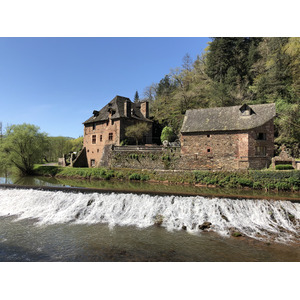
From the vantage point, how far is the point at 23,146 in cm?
2773

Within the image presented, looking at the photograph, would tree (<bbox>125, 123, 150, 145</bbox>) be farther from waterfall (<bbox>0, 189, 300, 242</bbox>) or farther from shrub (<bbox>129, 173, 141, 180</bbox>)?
waterfall (<bbox>0, 189, 300, 242</bbox>)

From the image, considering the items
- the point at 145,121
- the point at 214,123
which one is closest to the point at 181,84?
the point at 145,121

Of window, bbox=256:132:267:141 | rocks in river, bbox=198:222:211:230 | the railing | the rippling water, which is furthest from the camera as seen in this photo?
the railing

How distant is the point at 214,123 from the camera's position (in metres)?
22.5

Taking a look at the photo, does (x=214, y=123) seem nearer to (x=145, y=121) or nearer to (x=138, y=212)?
(x=145, y=121)

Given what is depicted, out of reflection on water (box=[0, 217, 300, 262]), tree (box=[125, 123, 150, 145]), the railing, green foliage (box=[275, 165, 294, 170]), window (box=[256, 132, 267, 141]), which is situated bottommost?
reflection on water (box=[0, 217, 300, 262])

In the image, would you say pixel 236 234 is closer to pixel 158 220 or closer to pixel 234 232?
pixel 234 232

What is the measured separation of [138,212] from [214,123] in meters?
15.9

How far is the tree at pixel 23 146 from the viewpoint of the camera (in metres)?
26.7

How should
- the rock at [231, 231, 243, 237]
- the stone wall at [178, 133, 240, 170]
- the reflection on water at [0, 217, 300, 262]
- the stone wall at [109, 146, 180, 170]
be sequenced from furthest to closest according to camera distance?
the stone wall at [109, 146, 180, 170]
the stone wall at [178, 133, 240, 170]
the rock at [231, 231, 243, 237]
the reflection on water at [0, 217, 300, 262]

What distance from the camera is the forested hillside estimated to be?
78.4ft

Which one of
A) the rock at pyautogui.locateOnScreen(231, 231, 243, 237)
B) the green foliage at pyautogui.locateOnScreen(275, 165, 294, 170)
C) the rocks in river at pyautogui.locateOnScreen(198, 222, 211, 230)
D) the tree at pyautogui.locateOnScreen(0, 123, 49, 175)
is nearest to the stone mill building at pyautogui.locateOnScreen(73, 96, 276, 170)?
the green foliage at pyautogui.locateOnScreen(275, 165, 294, 170)

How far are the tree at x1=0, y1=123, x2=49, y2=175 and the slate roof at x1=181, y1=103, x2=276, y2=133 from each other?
21.5 metres

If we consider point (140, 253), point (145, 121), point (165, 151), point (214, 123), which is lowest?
point (140, 253)
